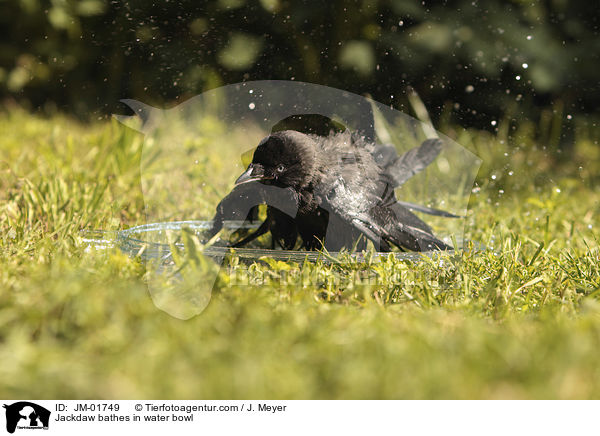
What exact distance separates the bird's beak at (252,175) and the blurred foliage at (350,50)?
515 mm

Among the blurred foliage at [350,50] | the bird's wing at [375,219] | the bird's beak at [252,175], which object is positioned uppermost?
the blurred foliage at [350,50]

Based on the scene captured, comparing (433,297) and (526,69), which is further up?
(526,69)

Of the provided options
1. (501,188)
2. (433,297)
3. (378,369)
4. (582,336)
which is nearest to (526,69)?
(501,188)

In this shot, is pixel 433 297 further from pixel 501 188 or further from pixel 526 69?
pixel 526 69

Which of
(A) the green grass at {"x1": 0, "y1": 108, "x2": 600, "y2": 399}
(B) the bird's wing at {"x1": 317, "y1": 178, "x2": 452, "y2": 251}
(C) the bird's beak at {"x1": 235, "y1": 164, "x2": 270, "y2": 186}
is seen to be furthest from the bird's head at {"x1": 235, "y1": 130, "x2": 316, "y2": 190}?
(A) the green grass at {"x1": 0, "y1": 108, "x2": 600, "y2": 399}

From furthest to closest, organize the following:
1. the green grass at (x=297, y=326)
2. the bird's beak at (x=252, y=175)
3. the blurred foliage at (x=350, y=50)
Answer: the blurred foliage at (x=350, y=50) → the bird's beak at (x=252, y=175) → the green grass at (x=297, y=326)

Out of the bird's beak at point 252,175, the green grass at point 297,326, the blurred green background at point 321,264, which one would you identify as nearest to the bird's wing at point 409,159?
the blurred green background at point 321,264

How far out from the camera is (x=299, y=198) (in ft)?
8.35

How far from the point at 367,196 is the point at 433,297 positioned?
78 cm

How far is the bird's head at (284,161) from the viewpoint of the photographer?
2516 millimetres

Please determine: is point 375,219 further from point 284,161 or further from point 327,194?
point 284,161

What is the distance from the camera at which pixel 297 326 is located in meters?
1.48
